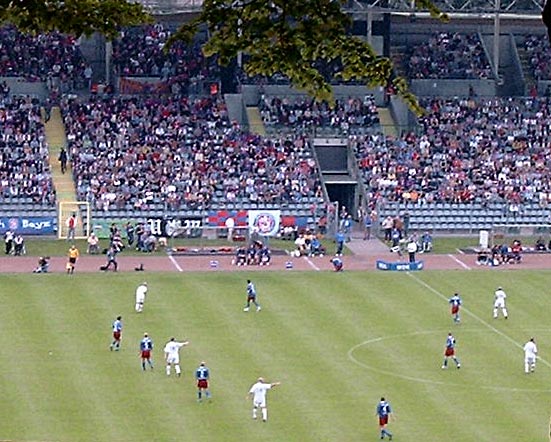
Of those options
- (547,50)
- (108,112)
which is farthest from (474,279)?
(547,50)

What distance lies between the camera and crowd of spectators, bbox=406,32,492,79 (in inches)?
2906

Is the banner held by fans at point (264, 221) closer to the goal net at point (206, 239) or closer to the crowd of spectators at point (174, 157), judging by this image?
the goal net at point (206, 239)

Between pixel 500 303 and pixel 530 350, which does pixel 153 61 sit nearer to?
pixel 500 303

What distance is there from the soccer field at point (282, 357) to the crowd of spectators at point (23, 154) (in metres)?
8.03

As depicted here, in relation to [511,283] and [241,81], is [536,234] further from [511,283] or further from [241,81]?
[241,81]

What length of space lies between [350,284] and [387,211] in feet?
36.1

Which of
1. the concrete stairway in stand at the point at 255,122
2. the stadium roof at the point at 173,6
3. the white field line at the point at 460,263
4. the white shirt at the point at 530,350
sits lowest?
the white shirt at the point at 530,350

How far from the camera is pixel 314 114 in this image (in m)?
69.6

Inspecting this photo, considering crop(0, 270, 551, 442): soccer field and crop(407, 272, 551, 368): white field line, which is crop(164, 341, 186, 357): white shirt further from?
crop(407, 272, 551, 368): white field line

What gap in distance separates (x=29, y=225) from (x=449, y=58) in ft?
72.1

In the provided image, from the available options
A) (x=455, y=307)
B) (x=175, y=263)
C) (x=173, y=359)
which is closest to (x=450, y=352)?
(x=455, y=307)

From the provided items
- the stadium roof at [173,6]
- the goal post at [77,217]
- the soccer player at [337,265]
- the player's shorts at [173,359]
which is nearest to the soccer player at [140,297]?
the player's shorts at [173,359]

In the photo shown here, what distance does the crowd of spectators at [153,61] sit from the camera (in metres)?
70.8

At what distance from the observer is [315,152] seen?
67.2 metres
